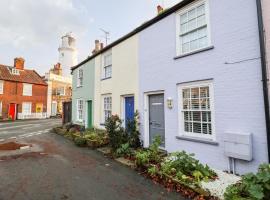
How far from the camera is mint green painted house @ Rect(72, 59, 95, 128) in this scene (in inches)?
564

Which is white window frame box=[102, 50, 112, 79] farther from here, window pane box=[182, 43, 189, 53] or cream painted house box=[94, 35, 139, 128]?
window pane box=[182, 43, 189, 53]

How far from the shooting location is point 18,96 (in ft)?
102

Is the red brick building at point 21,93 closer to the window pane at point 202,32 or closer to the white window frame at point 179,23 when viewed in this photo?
the white window frame at point 179,23

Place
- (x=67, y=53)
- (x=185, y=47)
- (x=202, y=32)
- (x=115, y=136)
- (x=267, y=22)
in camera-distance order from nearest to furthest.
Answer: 1. (x=267, y=22)
2. (x=202, y=32)
3. (x=185, y=47)
4. (x=115, y=136)
5. (x=67, y=53)

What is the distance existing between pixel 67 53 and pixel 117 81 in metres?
40.0

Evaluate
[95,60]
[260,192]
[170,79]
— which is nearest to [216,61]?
[170,79]

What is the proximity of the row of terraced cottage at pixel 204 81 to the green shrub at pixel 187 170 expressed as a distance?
743mm

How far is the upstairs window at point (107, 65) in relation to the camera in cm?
1235

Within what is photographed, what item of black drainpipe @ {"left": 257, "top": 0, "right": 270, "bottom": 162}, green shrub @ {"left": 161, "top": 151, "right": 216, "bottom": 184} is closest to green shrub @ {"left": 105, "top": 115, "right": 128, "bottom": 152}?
green shrub @ {"left": 161, "top": 151, "right": 216, "bottom": 184}

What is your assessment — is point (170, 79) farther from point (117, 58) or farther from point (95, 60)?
point (95, 60)

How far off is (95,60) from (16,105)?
23806mm

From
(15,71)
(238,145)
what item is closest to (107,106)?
(238,145)

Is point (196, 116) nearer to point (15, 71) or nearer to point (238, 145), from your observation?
point (238, 145)

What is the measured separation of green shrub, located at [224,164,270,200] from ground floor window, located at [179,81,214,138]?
2118 mm
